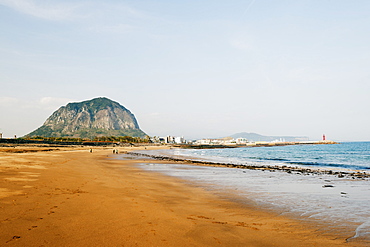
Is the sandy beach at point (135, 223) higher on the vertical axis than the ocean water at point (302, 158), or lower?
higher

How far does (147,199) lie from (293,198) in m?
7.09

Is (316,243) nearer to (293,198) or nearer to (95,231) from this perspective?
(95,231)

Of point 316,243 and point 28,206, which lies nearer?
point 316,243

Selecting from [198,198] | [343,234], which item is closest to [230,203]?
[198,198]

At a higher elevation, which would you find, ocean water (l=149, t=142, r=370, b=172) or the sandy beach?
the sandy beach

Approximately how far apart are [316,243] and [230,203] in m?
4.63

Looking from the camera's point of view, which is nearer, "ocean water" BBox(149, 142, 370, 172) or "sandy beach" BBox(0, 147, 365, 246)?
"sandy beach" BBox(0, 147, 365, 246)

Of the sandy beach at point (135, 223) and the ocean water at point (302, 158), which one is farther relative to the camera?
the ocean water at point (302, 158)

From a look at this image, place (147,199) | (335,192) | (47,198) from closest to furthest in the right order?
(47,198) < (147,199) < (335,192)

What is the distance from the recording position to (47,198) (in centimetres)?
884

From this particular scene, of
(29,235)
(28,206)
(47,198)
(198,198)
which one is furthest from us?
(198,198)

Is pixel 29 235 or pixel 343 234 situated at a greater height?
pixel 29 235

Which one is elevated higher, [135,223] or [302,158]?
[135,223]

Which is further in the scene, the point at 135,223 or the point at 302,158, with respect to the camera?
the point at 302,158
